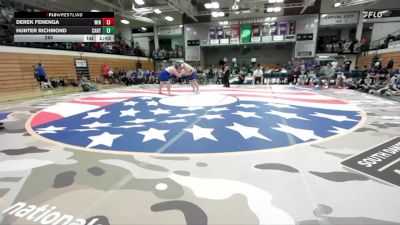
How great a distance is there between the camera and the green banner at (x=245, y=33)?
2302 centimetres

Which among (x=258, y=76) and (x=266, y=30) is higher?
(x=266, y=30)

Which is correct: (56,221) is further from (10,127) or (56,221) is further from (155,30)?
(155,30)

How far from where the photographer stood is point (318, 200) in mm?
2041

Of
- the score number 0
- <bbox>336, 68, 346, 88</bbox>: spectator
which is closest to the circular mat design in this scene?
the score number 0

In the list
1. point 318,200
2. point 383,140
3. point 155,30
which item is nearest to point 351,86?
point 383,140

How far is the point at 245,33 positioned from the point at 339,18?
855 cm

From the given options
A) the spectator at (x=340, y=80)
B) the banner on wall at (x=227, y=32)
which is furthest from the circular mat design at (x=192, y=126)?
the banner on wall at (x=227, y=32)

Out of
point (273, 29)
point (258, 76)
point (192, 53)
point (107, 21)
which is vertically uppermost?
point (273, 29)

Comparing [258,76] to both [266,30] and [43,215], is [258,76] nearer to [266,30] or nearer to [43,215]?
[266,30]

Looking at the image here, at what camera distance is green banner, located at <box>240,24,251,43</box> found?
2302 centimetres

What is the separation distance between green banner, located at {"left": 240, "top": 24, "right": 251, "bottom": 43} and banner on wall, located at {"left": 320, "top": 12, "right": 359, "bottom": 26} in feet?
22.0

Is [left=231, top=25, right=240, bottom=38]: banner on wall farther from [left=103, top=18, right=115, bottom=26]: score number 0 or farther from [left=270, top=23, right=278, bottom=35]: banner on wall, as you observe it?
[left=103, top=18, right=115, bottom=26]: score number 0
